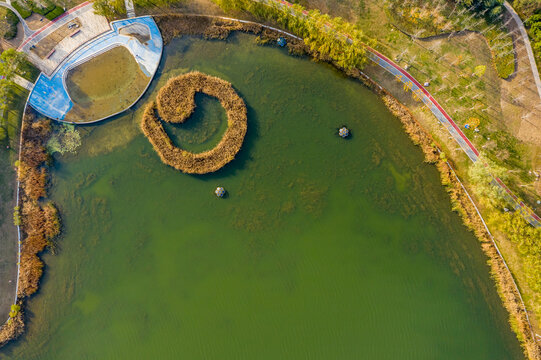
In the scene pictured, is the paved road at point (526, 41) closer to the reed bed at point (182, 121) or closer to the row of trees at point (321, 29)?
the row of trees at point (321, 29)

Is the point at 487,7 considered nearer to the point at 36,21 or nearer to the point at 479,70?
the point at 479,70

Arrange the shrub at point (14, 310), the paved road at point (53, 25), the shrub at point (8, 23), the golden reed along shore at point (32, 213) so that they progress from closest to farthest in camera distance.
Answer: the shrub at point (14, 310) → the golden reed along shore at point (32, 213) → the shrub at point (8, 23) → the paved road at point (53, 25)

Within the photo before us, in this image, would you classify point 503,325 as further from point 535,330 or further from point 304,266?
point 304,266

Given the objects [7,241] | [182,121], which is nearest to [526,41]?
[182,121]

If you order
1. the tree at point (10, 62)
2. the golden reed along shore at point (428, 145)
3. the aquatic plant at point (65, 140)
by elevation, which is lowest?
the aquatic plant at point (65, 140)

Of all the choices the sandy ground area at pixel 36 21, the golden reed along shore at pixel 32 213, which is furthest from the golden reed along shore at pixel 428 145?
the golden reed along shore at pixel 32 213

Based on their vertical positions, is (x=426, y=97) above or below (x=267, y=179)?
above

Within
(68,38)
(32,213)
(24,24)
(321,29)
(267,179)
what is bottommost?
(32,213)

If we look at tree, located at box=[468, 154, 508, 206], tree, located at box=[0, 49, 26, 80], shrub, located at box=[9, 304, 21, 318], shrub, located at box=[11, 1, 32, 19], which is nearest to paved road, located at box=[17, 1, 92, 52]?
tree, located at box=[0, 49, 26, 80]
